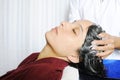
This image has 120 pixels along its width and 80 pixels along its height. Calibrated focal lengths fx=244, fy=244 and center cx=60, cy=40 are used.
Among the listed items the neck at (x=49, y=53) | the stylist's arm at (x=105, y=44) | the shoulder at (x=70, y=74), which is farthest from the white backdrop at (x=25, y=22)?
the shoulder at (x=70, y=74)

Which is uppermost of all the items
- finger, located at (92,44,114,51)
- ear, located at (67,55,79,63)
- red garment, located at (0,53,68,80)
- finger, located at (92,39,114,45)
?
finger, located at (92,39,114,45)

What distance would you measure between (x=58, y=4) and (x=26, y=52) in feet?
1.84

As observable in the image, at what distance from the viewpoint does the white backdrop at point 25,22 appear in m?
2.37

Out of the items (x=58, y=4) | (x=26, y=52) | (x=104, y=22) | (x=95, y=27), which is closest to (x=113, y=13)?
(x=104, y=22)

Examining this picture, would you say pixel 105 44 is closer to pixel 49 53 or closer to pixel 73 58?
pixel 73 58

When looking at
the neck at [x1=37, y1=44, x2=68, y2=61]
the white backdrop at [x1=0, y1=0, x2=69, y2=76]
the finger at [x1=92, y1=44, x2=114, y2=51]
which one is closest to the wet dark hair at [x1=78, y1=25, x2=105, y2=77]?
the finger at [x1=92, y1=44, x2=114, y2=51]

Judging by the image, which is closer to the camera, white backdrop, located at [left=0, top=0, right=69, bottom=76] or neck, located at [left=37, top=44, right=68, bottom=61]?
neck, located at [left=37, top=44, right=68, bottom=61]

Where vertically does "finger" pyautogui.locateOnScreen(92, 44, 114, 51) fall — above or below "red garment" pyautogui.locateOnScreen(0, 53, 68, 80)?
above

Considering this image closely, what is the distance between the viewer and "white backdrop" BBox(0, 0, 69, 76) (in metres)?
2.37

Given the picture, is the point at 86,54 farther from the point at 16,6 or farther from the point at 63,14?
the point at 16,6

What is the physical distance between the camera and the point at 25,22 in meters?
2.37

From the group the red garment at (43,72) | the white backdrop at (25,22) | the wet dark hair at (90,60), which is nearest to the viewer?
the red garment at (43,72)

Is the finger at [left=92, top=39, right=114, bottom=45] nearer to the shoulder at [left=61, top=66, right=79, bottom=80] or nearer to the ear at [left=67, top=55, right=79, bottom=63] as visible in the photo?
the ear at [left=67, top=55, right=79, bottom=63]

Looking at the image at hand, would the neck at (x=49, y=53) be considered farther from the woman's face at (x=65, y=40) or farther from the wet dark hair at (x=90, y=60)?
the wet dark hair at (x=90, y=60)
